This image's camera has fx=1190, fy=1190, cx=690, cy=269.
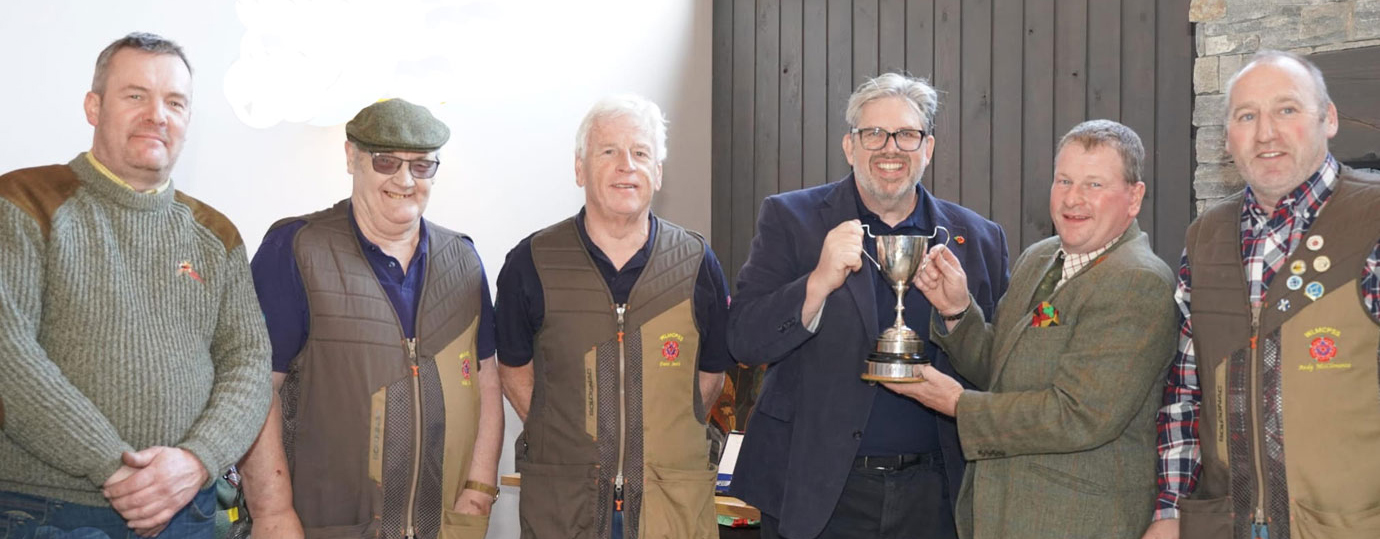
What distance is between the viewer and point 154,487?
2.24m

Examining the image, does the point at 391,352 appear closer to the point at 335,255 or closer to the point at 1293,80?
the point at 335,255

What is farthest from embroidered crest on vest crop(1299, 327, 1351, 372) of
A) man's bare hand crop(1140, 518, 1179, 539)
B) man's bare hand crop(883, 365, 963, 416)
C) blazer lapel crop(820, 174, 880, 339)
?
blazer lapel crop(820, 174, 880, 339)

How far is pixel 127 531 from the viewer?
7.54 ft

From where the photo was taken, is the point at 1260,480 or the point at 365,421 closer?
the point at 1260,480

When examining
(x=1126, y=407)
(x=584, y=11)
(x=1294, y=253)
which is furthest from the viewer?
(x=584, y=11)

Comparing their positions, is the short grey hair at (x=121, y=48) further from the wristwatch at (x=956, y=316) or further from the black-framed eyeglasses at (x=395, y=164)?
the wristwatch at (x=956, y=316)

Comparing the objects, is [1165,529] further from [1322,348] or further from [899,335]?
[899,335]

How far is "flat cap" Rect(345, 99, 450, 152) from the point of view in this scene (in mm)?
2777

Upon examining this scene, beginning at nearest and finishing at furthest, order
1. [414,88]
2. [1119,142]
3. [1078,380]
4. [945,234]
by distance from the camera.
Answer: [1078,380], [1119,142], [945,234], [414,88]

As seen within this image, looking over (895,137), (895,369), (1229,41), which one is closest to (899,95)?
(895,137)

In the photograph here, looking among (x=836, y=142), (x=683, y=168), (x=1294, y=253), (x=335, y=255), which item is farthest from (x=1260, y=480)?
(x=683, y=168)

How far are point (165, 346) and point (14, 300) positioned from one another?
0.92 ft

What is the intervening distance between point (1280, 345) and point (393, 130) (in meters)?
1.95

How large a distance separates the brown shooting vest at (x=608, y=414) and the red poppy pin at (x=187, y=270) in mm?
785
